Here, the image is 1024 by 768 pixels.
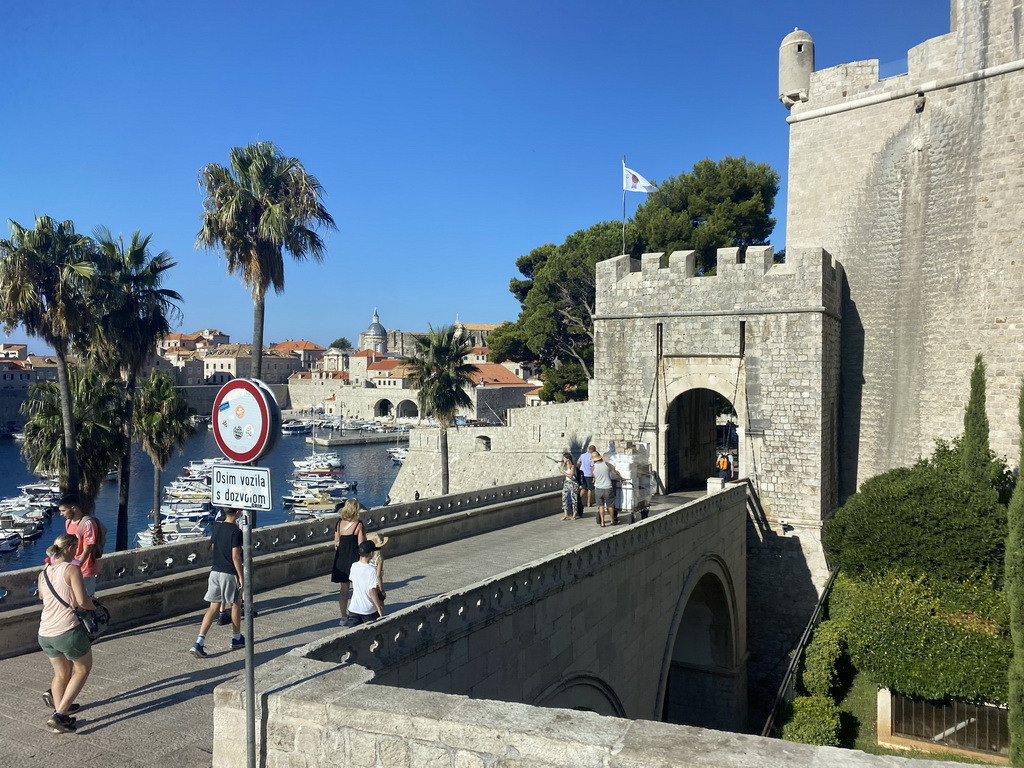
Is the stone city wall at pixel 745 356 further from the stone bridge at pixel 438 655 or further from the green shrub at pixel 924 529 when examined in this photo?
the stone bridge at pixel 438 655

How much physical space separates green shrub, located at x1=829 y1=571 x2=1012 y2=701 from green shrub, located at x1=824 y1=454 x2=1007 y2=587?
490mm

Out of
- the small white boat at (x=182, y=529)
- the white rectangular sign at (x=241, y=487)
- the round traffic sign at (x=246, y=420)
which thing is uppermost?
the round traffic sign at (x=246, y=420)

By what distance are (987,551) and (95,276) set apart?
65.0 feet

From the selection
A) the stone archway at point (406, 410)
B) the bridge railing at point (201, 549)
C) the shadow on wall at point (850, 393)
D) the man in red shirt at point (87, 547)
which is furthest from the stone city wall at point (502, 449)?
the stone archway at point (406, 410)

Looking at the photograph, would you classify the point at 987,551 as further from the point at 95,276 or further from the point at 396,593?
the point at 95,276

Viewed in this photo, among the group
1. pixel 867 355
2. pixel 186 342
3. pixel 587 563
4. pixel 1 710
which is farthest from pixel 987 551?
pixel 186 342

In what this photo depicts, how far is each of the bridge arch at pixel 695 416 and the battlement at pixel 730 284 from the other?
148 centimetres

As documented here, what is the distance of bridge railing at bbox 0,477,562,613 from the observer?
7758 mm

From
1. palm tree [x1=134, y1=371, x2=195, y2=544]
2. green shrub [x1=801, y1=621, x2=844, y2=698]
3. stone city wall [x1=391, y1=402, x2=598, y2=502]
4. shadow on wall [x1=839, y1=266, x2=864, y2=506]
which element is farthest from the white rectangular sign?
stone city wall [x1=391, y1=402, x2=598, y2=502]

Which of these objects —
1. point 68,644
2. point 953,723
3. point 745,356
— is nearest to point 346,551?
point 68,644

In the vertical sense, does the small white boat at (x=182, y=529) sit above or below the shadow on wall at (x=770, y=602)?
below

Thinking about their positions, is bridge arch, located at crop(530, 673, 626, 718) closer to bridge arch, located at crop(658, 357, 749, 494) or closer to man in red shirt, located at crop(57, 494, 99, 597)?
man in red shirt, located at crop(57, 494, 99, 597)

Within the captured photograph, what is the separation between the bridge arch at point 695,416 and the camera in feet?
60.4

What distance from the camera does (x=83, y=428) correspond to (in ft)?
60.0
